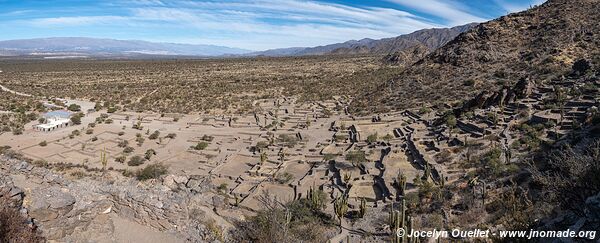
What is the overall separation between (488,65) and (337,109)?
15.4 m

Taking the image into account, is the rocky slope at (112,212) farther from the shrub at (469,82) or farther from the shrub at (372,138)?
the shrub at (469,82)

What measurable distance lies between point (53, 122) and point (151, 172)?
16.4 meters

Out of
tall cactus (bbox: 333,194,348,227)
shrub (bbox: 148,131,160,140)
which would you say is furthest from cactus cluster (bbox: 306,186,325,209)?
shrub (bbox: 148,131,160,140)

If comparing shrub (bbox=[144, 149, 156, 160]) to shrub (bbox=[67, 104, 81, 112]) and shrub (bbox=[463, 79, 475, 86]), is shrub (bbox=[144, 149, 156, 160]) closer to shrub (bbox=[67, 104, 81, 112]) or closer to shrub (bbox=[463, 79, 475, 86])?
shrub (bbox=[67, 104, 81, 112])

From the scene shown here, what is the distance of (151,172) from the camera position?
1861 cm

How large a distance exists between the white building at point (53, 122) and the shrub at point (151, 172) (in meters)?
14.0

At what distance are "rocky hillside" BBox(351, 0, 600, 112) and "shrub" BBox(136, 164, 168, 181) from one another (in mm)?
20180

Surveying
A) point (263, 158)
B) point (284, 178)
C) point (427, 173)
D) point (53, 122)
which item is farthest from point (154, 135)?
point (427, 173)

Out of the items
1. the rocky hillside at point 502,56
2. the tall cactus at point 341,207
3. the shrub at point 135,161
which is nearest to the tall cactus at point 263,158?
the shrub at point 135,161

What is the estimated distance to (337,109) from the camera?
37.2m

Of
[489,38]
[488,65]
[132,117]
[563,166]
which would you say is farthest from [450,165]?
[489,38]

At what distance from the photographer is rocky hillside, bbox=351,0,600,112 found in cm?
3397

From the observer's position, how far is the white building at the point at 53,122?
93.2ft

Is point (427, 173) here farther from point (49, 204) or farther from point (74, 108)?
point (74, 108)
